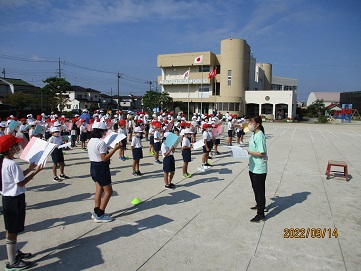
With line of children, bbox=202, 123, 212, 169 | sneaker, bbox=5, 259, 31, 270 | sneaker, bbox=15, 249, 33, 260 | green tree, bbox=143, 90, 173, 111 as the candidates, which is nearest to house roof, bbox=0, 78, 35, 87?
green tree, bbox=143, 90, 173, 111

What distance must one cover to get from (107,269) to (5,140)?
2221mm

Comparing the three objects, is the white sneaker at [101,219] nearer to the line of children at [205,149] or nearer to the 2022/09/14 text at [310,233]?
the 2022/09/14 text at [310,233]

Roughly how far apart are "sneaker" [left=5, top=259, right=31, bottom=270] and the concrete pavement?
130mm

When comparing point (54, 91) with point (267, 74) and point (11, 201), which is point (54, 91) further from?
point (267, 74)

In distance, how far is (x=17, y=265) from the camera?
11.0 feet

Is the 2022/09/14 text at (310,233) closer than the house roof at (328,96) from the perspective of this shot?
Yes

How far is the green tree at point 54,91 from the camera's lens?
39938mm

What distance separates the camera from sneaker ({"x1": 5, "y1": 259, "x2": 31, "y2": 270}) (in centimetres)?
332

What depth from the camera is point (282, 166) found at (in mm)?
9711

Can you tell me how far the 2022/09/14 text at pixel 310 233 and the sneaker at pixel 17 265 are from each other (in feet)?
13.0

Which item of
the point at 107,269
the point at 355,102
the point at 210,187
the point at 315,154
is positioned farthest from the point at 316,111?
the point at 107,269

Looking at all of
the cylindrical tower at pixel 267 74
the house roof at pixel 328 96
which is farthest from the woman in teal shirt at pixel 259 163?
the house roof at pixel 328 96

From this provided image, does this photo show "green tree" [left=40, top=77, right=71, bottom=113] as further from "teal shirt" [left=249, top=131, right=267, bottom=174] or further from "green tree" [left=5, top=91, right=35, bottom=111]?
"teal shirt" [left=249, top=131, right=267, bottom=174]

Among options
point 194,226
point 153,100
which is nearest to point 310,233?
point 194,226
